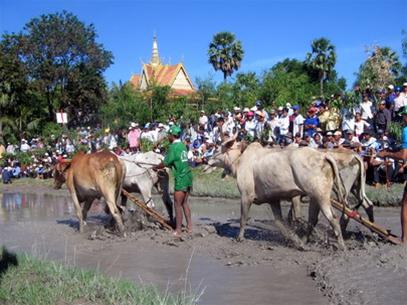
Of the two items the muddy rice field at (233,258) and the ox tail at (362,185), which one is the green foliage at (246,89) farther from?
the ox tail at (362,185)

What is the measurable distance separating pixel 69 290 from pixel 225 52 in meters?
46.8

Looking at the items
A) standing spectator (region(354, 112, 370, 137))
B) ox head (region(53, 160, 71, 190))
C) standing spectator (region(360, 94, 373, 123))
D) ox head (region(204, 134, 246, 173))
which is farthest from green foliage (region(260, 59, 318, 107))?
ox head (region(204, 134, 246, 173))

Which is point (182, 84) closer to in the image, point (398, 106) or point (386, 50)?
point (386, 50)

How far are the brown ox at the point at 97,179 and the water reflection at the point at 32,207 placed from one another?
3366 mm

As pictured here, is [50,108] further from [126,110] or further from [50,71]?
[126,110]

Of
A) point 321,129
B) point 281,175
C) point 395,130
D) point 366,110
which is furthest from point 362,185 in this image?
point 366,110

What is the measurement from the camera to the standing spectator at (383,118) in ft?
→ 52.6

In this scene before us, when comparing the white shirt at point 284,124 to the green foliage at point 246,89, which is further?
the green foliage at point 246,89

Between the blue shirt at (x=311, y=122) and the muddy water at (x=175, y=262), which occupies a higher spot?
the blue shirt at (x=311, y=122)

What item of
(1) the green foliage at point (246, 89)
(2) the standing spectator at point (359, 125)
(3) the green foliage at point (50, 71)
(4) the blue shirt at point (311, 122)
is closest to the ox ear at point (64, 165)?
(4) the blue shirt at point (311, 122)

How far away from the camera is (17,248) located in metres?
10.2

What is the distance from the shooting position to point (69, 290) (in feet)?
20.2

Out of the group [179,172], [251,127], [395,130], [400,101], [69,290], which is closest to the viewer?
[69,290]

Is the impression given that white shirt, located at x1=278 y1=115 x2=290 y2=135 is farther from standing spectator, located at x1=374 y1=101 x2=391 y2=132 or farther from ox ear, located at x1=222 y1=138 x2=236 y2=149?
ox ear, located at x1=222 y1=138 x2=236 y2=149
